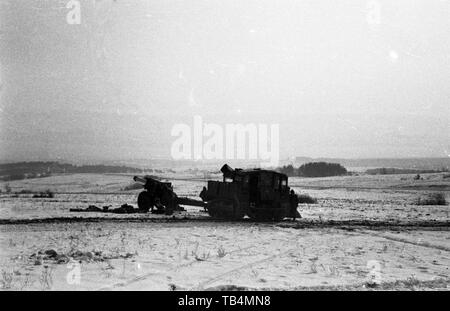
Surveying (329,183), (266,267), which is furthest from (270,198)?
(329,183)

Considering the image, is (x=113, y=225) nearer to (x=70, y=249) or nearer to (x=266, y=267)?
(x=70, y=249)

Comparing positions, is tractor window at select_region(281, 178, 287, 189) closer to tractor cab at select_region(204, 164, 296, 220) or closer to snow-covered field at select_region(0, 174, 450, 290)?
tractor cab at select_region(204, 164, 296, 220)

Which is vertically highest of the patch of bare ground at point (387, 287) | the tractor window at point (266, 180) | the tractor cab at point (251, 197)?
the tractor window at point (266, 180)

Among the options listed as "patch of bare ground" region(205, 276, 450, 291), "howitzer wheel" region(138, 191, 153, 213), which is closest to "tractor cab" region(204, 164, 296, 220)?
"howitzer wheel" region(138, 191, 153, 213)

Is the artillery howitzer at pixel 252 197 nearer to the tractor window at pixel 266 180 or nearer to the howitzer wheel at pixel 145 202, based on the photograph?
the tractor window at pixel 266 180

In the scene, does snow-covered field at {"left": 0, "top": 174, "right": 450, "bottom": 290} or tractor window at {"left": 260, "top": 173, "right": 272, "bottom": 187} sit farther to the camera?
tractor window at {"left": 260, "top": 173, "right": 272, "bottom": 187}

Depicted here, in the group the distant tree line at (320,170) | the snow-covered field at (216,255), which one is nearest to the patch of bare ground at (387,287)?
the snow-covered field at (216,255)

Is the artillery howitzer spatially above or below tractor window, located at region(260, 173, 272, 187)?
below

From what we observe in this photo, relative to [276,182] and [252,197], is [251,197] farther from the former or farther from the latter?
[276,182]

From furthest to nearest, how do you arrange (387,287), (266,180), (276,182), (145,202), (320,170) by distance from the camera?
(320,170), (145,202), (276,182), (266,180), (387,287)

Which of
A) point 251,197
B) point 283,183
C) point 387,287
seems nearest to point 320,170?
point 283,183

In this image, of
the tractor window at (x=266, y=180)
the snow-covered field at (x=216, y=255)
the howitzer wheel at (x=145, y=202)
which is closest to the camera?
the snow-covered field at (x=216, y=255)

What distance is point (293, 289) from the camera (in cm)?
828

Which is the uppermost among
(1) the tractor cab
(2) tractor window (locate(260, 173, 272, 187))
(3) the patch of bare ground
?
(2) tractor window (locate(260, 173, 272, 187))
